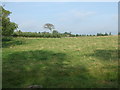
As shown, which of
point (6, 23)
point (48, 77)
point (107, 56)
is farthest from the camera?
point (6, 23)

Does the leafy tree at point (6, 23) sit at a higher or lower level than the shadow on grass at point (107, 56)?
higher

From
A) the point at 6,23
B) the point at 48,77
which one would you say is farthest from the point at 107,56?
the point at 6,23

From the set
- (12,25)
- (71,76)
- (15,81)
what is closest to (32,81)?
(15,81)

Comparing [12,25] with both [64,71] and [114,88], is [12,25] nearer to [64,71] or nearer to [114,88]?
[64,71]

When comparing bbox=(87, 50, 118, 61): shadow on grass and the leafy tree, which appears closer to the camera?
bbox=(87, 50, 118, 61): shadow on grass

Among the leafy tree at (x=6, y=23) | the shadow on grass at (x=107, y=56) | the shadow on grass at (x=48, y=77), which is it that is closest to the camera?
the shadow on grass at (x=48, y=77)

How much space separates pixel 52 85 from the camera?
206 inches

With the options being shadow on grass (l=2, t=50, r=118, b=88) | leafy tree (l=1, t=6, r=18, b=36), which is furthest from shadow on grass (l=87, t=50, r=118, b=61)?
leafy tree (l=1, t=6, r=18, b=36)

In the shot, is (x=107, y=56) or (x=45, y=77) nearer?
(x=45, y=77)

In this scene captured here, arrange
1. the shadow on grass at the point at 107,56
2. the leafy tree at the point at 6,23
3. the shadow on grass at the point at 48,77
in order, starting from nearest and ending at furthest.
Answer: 1. the shadow on grass at the point at 48,77
2. the shadow on grass at the point at 107,56
3. the leafy tree at the point at 6,23

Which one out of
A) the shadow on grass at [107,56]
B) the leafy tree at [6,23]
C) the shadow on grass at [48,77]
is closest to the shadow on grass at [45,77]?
the shadow on grass at [48,77]

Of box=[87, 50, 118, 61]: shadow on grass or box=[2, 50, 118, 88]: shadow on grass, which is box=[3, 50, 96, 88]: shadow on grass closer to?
box=[2, 50, 118, 88]: shadow on grass

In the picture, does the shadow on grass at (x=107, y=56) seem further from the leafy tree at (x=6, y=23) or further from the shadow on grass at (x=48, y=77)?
the leafy tree at (x=6, y=23)

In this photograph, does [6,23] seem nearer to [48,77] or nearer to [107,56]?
[107,56]
